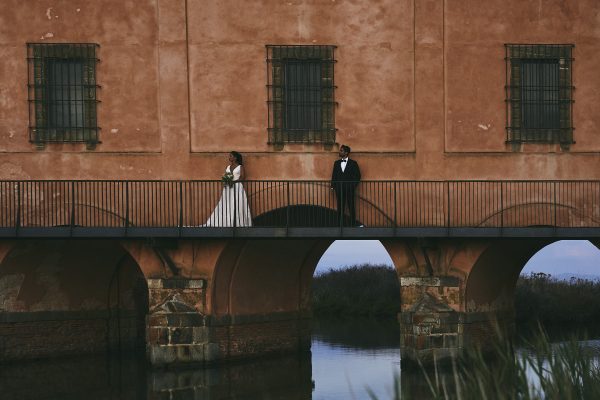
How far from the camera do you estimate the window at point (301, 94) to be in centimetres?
2241

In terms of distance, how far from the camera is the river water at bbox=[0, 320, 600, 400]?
19.7m

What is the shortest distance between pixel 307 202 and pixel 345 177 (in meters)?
0.90

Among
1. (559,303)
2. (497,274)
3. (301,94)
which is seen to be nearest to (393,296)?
(559,303)

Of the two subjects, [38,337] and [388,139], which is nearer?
[388,139]

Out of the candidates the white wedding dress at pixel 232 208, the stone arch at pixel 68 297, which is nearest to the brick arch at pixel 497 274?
the white wedding dress at pixel 232 208

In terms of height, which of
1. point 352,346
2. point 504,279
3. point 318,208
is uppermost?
point 318,208

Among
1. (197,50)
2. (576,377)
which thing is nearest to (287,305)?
(197,50)

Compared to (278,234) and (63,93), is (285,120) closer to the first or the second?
(278,234)

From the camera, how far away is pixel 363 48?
22.5 metres

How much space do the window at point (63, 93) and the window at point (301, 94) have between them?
343 centimetres

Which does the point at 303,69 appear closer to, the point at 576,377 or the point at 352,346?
the point at 352,346

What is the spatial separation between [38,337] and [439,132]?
9435 mm

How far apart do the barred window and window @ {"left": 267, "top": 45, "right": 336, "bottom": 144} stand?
342 cm

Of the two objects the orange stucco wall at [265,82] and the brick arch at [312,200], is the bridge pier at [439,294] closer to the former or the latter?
the brick arch at [312,200]
